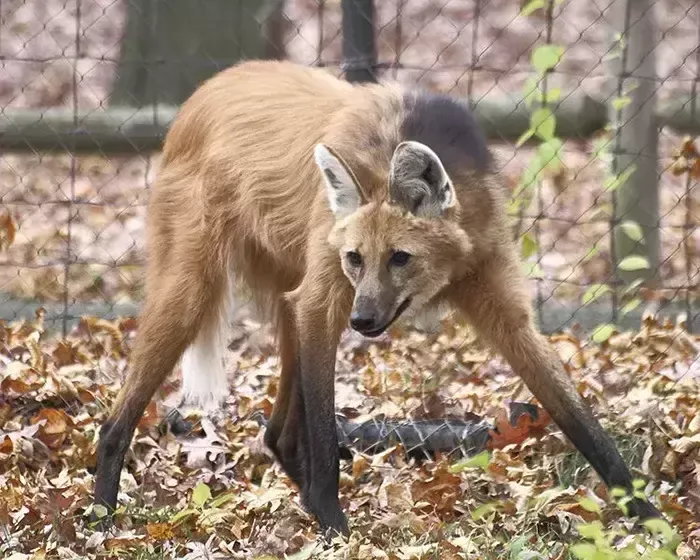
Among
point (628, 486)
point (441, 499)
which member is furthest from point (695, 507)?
point (441, 499)

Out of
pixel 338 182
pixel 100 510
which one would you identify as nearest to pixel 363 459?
pixel 100 510

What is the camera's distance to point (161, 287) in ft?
13.6

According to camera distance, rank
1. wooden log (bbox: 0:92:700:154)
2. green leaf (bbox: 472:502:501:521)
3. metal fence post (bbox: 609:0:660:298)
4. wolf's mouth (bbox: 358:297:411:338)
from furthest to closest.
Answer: wooden log (bbox: 0:92:700:154)
metal fence post (bbox: 609:0:660:298)
wolf's mouth (bbox: 358:297:411:338)
green leaf (bbox: 472:502:501:521)

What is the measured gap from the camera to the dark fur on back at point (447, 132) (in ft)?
12.1

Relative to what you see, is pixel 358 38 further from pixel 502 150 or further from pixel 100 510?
pixel 502 150

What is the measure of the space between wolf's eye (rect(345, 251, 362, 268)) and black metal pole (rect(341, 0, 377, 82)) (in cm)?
163

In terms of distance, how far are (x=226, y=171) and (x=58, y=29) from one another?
835 cm

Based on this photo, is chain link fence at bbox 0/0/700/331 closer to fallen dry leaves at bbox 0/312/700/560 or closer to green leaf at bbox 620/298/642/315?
green leaf at bbox 620/298/642/315

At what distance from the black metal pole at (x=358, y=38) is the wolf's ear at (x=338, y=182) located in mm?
1476

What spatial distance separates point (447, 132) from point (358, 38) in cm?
150

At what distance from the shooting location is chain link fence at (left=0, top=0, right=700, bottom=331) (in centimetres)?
507

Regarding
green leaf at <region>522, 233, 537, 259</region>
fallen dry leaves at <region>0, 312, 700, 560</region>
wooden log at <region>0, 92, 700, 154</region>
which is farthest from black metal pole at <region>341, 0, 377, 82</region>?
fallen dry leaves at <region>0, 312, 700, 560</region>

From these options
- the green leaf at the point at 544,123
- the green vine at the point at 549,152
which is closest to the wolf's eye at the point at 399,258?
the green vine at the point at 549,152

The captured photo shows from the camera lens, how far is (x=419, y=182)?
352 centimetres
